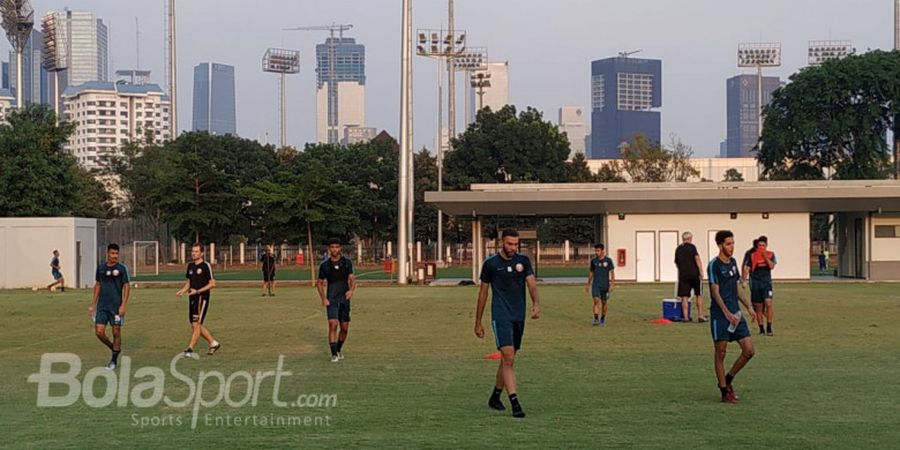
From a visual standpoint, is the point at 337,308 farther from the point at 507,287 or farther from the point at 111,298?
the point at 507,287

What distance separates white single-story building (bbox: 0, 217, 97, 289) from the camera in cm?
4278

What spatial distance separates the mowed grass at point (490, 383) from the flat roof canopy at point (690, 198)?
55.4ft

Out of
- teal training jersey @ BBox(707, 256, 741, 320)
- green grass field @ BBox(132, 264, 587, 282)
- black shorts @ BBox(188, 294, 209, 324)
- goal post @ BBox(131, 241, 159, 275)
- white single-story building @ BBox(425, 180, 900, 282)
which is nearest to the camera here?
teal training jersey @ BBox(707, 256, 741, 320)

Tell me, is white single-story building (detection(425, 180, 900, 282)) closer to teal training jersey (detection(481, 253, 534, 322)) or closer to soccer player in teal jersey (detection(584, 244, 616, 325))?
soccer player in teal jersey (detection(584, 244, 616, 325))

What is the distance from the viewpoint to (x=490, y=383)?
535 inches

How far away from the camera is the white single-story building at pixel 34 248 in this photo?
1684 inches

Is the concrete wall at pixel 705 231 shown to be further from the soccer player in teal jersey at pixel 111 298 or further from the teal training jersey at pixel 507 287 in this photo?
the teal training jersey at pixel 507 287

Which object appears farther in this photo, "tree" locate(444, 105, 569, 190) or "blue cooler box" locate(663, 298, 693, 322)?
"tree" locate(444, 105, 569, 190)

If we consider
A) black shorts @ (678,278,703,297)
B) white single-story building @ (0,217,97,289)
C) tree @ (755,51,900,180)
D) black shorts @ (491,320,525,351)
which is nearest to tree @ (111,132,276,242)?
white single-story building @ (0,217,97,289)

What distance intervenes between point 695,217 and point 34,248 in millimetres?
25780

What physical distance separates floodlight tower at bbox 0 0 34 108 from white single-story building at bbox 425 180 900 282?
144 feet

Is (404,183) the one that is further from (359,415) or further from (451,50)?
(359,415)

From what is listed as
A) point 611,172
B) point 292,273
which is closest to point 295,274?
point 292,273

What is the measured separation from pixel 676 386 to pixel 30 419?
23.3 feet
